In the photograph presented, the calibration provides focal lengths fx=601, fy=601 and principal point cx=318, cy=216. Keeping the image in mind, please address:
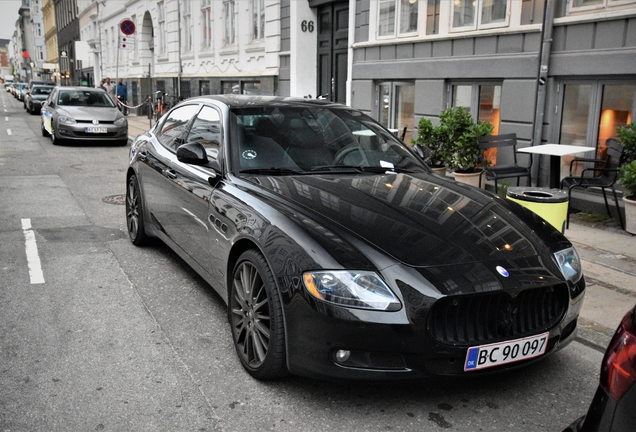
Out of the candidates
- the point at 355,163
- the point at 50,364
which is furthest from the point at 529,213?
the point at 50,364

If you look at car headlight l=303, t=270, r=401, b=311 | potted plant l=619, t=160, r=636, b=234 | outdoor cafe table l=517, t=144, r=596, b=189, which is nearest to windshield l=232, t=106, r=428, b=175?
car headlight l=303, t=270, r=401, b=311

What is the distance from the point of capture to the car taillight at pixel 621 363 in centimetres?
188

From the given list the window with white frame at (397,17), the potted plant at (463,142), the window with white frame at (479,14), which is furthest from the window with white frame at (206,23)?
the potted plant at (463,142)

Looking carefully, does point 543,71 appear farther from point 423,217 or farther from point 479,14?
point 423,217

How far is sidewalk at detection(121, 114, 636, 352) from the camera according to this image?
4.42 m

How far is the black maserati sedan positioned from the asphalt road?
281 millimetres

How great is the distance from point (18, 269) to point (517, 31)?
7665 millimetres

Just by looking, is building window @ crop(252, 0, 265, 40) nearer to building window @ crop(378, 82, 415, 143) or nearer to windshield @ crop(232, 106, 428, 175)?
A: building window @ crop(378, 82, 415, 143)

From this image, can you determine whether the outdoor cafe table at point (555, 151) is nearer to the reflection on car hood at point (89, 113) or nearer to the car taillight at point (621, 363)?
the car taillight at point (621, 363)

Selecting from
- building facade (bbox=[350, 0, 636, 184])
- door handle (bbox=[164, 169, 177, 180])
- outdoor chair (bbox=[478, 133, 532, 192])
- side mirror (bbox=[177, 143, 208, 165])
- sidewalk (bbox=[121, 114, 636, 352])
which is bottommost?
sidewalk (bbox=[121, 114, 636, 352])

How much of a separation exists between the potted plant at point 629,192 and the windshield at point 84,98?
14.2 m

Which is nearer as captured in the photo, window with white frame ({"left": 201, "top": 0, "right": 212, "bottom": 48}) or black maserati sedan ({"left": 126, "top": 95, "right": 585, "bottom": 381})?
black maserati sedan ({"left": 126, "top": 95, "right": 585, "bottom": 381})

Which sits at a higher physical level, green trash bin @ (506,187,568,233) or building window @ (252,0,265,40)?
building window @ (252,0,265,40)

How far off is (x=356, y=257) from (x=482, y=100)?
7960mm
